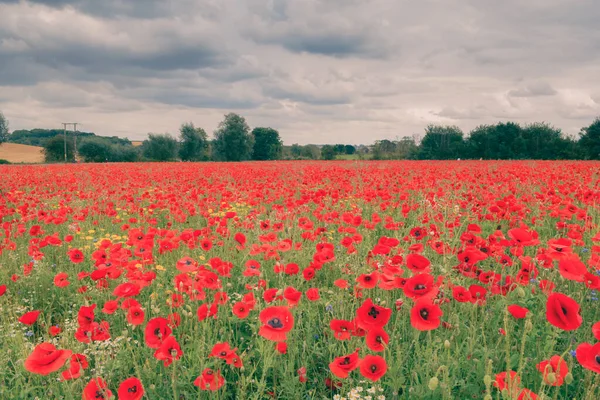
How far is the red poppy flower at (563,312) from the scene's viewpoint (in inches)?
68.9

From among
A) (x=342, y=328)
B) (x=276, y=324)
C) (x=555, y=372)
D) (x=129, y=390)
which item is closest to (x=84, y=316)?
(x=129, y=390)

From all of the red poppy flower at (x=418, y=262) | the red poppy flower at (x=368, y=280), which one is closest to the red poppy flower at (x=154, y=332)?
the red poppy flower at (x=368, y=280)

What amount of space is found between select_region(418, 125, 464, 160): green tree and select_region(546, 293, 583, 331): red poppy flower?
198 ft

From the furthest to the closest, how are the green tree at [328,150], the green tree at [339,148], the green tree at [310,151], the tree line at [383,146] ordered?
1. the green tree at [310,151]
2. the green tree at [339,148]
3. the green tree at [328,150]
4. the tree line at [383,146]

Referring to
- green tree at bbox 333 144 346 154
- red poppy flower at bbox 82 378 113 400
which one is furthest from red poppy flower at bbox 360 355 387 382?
green tree at bbox 333 144 346 154

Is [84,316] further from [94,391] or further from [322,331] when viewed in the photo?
[322,331]

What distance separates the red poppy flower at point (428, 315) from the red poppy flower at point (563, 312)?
1.58ft

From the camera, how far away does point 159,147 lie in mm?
68812

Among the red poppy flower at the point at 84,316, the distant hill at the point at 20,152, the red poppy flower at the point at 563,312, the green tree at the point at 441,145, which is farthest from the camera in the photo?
the distant hill at the point at 20,152

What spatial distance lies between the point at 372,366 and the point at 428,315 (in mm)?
392

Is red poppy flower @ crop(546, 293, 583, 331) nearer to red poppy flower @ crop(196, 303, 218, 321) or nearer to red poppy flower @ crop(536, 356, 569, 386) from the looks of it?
red poppy flower @ crop(536, 356, 569, 386)

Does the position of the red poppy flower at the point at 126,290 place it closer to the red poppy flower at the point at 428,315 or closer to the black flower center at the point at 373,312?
the black flower center at the point at 373,312

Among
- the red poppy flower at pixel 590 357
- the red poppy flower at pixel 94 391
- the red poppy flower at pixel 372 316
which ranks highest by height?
the red poppy flower at pixel 590 357

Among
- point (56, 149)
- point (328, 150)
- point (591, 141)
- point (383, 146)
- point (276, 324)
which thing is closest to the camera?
point (276, 324)
